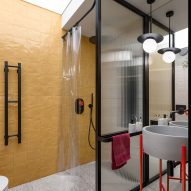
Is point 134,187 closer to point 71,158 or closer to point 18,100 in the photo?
point 71,158

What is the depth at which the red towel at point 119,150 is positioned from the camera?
5.41ft

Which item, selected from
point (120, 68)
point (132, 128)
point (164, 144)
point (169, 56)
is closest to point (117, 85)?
point (120, 68)

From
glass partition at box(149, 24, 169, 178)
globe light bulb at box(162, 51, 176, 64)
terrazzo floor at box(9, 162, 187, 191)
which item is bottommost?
terrazzo floor at box(9, 162, 187, 191)

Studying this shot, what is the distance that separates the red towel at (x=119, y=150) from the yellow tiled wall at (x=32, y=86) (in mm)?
1153

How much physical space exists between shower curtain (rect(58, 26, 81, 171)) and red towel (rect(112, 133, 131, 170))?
2.26 ft

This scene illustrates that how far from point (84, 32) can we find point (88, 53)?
362 mm

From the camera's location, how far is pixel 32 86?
229 centimetres

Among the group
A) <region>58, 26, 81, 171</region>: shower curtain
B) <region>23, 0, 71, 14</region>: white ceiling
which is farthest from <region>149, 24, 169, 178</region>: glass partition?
<region>23, 0, 71, 14</region>: white ceiling

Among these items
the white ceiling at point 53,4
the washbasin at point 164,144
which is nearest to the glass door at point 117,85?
the washbasin at point 164,144

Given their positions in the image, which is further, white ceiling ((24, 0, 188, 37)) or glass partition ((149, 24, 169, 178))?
glass partition ((149, 24, 169, 178))

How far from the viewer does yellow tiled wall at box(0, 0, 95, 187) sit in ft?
6.91

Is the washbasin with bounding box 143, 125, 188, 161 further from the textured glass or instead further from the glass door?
the textured glass

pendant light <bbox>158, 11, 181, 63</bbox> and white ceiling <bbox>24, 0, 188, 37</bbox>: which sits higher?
white ceiling <bbox>24, 0, 188, 37</bbox>

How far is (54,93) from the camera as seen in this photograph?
250cm
